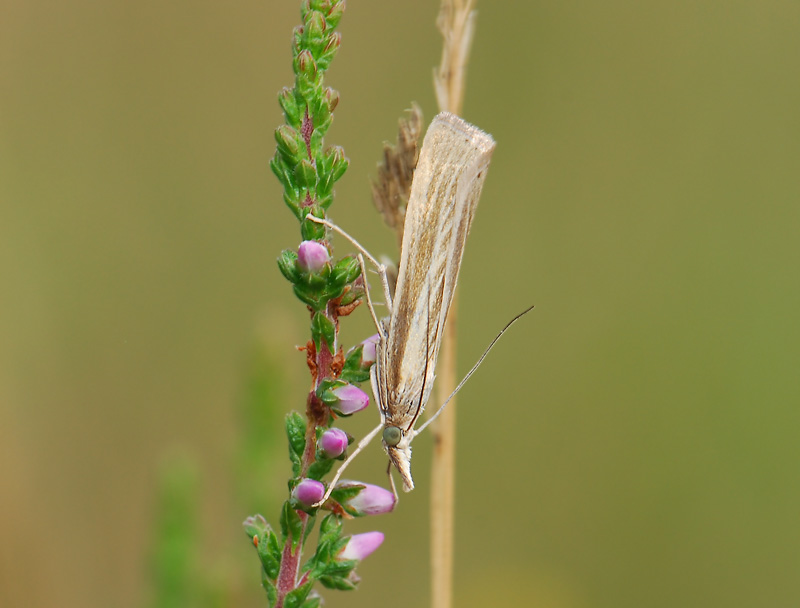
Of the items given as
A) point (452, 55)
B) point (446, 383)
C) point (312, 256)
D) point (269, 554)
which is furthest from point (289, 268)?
point (452, 55)

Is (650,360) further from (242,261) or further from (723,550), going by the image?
(242,261)

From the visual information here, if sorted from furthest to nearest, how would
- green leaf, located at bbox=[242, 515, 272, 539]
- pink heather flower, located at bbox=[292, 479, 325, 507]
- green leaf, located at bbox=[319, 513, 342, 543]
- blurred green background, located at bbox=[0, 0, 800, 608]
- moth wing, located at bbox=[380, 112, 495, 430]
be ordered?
blurred green background, located at bbox=[0, 0, 800, 608]
moth wing, located at bbox=[380, 112, 495, 430]
green leaf, located at bbox=[319, 513, 342, 543]
green leaf, located at bbox=[242, 515, 272, 539]
pink heather flower, located at bbox=[292, 479, 325, 507]

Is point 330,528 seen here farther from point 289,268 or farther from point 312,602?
point 289,268

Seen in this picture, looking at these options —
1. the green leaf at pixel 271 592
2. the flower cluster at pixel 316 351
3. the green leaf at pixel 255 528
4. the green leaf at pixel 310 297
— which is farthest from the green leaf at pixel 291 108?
the green leaf at pixel 271 592

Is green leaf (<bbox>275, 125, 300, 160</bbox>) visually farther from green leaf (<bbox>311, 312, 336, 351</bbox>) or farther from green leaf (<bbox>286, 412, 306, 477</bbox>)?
green leaf (<bbox>286, 412, 306, 477</bbox>)

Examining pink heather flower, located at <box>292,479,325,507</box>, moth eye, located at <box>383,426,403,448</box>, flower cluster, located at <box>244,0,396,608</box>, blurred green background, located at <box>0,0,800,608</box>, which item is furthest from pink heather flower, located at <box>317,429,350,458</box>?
blurred green background, located at <box>0,0,800,608</box>

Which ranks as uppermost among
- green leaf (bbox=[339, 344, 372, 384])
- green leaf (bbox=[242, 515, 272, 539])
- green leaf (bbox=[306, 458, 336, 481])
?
green leaf (bbox=[339, 344, 372, 384])

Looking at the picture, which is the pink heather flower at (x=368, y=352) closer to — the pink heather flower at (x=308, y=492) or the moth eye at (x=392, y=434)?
the moth eye at (x=392, y=434)
